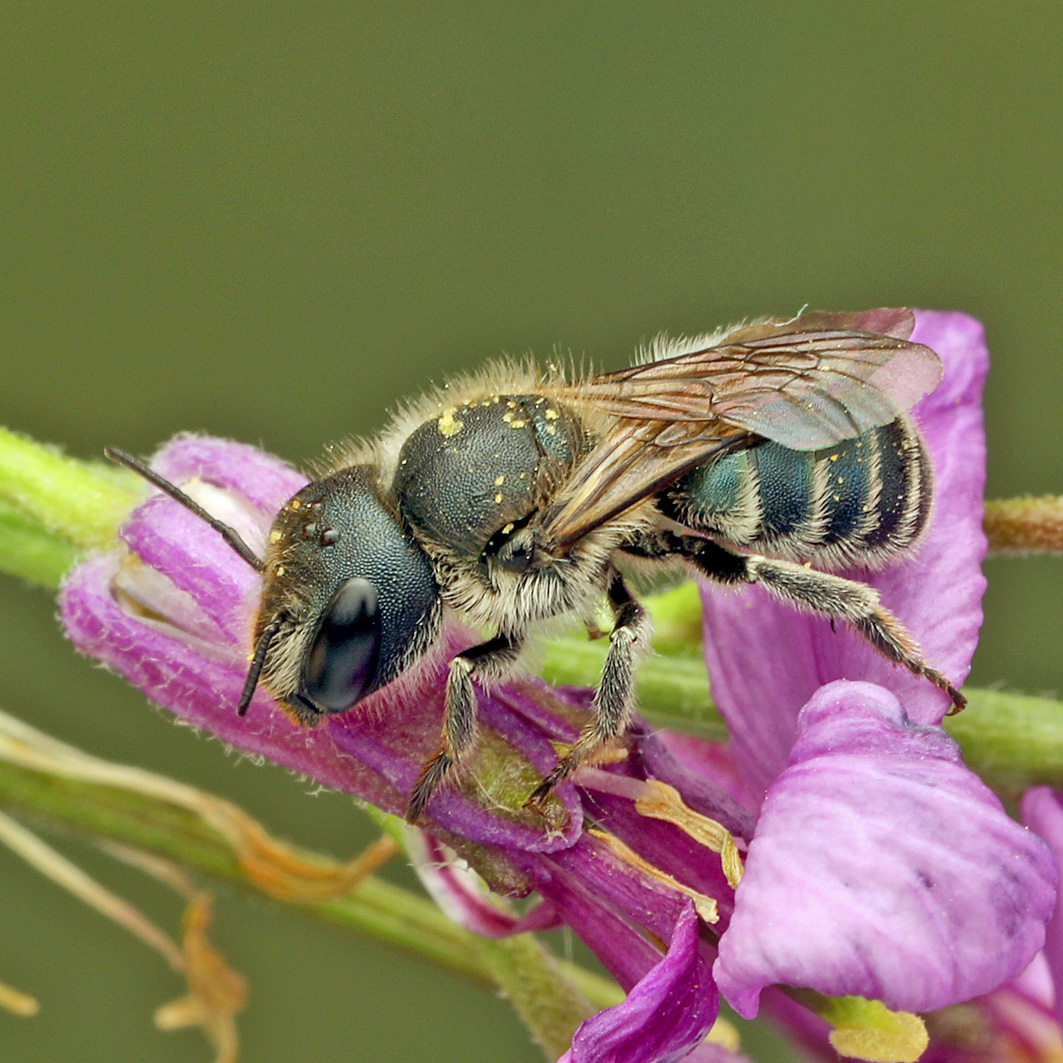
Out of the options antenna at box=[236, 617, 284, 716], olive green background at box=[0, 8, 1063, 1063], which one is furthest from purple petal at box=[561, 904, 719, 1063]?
olive green background at box=[0, 8, 1063, 1063]

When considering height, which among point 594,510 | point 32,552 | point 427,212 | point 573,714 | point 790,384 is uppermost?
point 790,384

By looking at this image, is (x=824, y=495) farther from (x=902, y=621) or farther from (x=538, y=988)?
(x=538, y=988)

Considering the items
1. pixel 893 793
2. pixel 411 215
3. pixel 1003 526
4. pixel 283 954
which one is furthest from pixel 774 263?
pixel 893 793

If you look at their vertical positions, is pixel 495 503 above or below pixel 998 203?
above

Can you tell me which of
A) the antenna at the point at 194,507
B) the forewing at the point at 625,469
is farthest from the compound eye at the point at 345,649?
the forewing at the point at 625,469

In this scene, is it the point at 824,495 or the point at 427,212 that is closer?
the point at 824,495

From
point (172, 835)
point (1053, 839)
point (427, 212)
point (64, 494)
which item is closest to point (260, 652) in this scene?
point (64, 494)

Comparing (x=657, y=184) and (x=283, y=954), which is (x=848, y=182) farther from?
(x=283, y=954)
